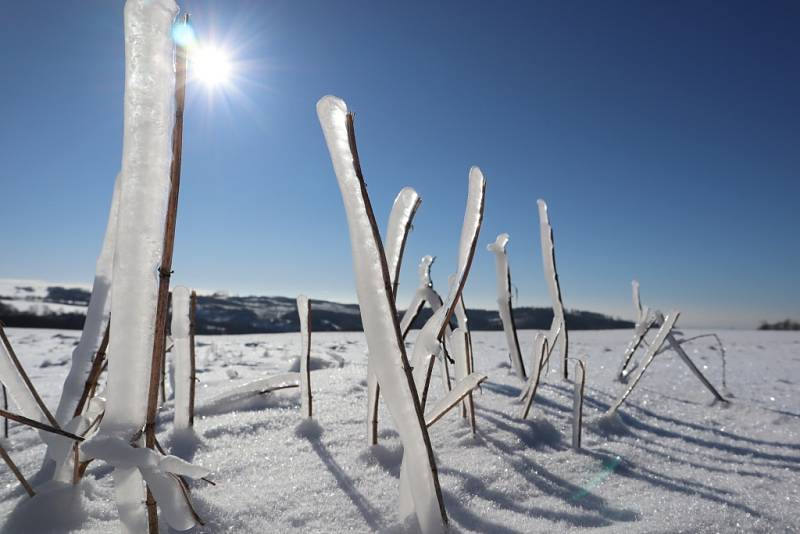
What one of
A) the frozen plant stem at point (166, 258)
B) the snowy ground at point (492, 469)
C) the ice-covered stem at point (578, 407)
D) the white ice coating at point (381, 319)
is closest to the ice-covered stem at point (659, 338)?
the snowy ground at point (492, 469)

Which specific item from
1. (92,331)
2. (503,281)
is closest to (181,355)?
(92,331)

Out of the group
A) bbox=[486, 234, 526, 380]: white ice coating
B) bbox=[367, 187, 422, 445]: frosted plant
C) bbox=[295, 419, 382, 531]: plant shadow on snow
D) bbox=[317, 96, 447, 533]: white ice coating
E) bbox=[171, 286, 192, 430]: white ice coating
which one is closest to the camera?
bbox=[317, 96, 447, 533]: white ice coating

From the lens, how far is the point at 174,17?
49 centimetres

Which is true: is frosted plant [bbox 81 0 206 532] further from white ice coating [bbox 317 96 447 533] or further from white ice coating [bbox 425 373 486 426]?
white ice coating [bbox 425 373 486 426]

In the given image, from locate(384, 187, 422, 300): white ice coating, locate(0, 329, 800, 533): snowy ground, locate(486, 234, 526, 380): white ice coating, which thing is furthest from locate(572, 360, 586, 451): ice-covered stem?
locate(384, 187, 422, 300): white ice coating

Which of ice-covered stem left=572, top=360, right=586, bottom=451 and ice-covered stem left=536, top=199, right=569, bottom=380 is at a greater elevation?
ice-covered stem left=536, top=199, right=569, bottom=380

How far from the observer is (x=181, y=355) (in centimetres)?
110

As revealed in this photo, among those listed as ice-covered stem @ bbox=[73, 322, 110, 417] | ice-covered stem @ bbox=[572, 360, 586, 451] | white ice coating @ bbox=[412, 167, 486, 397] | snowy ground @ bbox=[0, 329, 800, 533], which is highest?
white ice coating @ bbox=[412, 167, 486, 397]

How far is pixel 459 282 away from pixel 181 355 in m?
0.73

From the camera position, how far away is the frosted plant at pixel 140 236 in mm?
480

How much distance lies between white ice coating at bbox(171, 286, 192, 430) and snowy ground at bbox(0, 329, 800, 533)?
6cm

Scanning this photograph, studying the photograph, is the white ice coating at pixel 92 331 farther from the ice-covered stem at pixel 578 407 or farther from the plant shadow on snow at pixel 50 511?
the ice-covered stem at pixel 578 407

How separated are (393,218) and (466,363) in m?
0.49

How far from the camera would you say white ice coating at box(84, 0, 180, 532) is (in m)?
0.48
